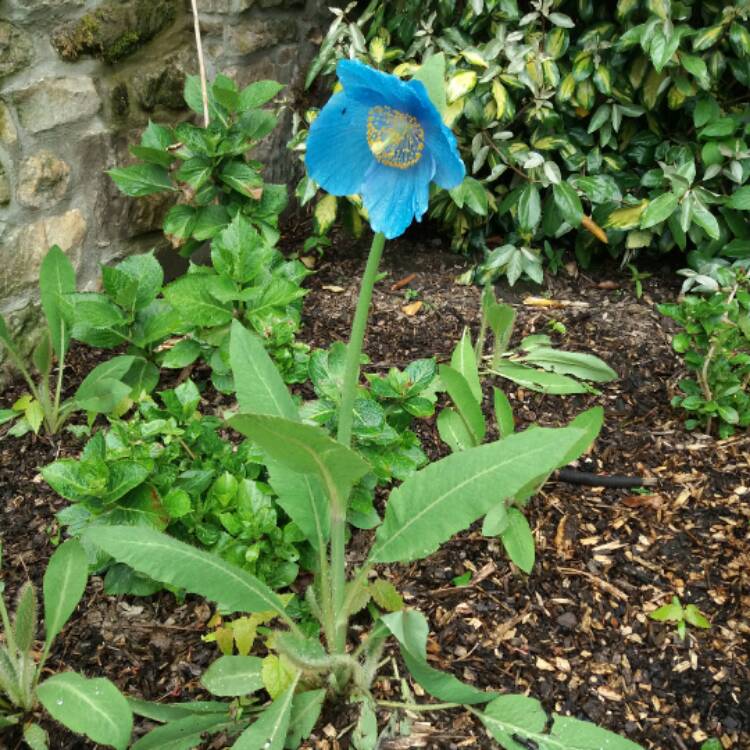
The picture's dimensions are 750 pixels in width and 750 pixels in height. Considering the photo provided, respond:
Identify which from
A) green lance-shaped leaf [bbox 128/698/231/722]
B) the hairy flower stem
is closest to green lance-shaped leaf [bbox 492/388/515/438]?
the hairy flower stem

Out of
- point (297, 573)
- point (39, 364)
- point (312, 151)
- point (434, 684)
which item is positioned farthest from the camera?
point (39, 364)

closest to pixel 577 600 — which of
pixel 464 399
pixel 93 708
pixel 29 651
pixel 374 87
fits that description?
pixel 464 399

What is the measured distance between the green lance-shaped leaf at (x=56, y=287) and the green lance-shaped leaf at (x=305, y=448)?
1.35 meters

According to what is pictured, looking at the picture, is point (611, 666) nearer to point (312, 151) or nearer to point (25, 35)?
point (312, 151)

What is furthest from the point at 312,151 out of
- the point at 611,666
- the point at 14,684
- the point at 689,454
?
the point at 689,454

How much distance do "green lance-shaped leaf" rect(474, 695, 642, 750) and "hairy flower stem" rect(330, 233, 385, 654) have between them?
13.0 inches

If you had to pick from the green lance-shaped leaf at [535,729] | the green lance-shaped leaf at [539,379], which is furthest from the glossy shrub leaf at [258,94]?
the green lance-shaped leaf at [535,729]

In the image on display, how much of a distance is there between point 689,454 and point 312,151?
1718mm

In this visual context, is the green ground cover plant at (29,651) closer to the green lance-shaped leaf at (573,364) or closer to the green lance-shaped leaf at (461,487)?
the green lance-shaped leaf at (461,487)

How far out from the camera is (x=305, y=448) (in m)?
1.29

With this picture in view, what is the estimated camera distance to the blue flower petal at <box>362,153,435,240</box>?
3.83ft

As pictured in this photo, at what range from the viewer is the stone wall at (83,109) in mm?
2484

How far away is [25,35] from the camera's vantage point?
2.44 metres

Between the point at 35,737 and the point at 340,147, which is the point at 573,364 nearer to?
the point at 340,147
